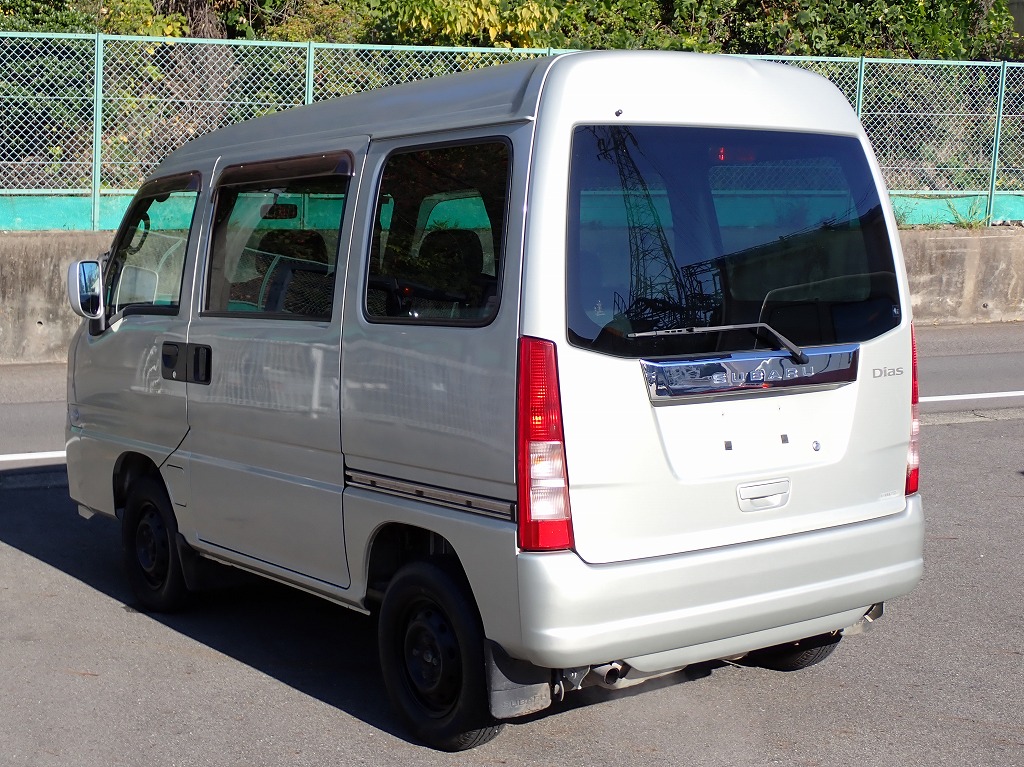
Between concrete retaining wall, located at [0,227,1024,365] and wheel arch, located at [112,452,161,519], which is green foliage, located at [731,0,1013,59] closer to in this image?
concrete retaining wall, located at [0,227,1024,365]

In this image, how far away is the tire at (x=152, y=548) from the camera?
234 inches

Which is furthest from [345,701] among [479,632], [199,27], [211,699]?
[199,27]

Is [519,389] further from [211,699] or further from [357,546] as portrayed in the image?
[211,699]

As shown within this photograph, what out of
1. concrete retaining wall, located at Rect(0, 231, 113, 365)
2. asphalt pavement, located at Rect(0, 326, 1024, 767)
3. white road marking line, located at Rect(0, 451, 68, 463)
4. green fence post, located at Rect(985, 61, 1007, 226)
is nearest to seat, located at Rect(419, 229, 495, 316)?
asphalt pavement, located at Rect(0, 326, 1024, 767)

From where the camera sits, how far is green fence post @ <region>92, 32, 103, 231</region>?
13875 millimetres

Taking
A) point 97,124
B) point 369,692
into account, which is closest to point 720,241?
point 369,692

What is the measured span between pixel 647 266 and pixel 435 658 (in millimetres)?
1502

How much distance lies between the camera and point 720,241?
4.29m

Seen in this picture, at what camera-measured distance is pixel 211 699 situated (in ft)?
16.3

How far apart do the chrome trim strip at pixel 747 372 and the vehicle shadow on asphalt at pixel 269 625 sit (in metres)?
1.27

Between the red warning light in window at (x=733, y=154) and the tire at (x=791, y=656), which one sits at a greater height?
the red warning light in window at (x=733, y=154)

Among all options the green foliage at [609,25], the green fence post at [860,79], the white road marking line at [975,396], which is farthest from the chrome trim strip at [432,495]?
the green foliage at [609,25]

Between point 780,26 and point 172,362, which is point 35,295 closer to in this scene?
point 172,362

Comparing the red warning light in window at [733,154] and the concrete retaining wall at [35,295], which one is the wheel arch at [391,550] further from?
the concrete retaining wall at [35,295]
